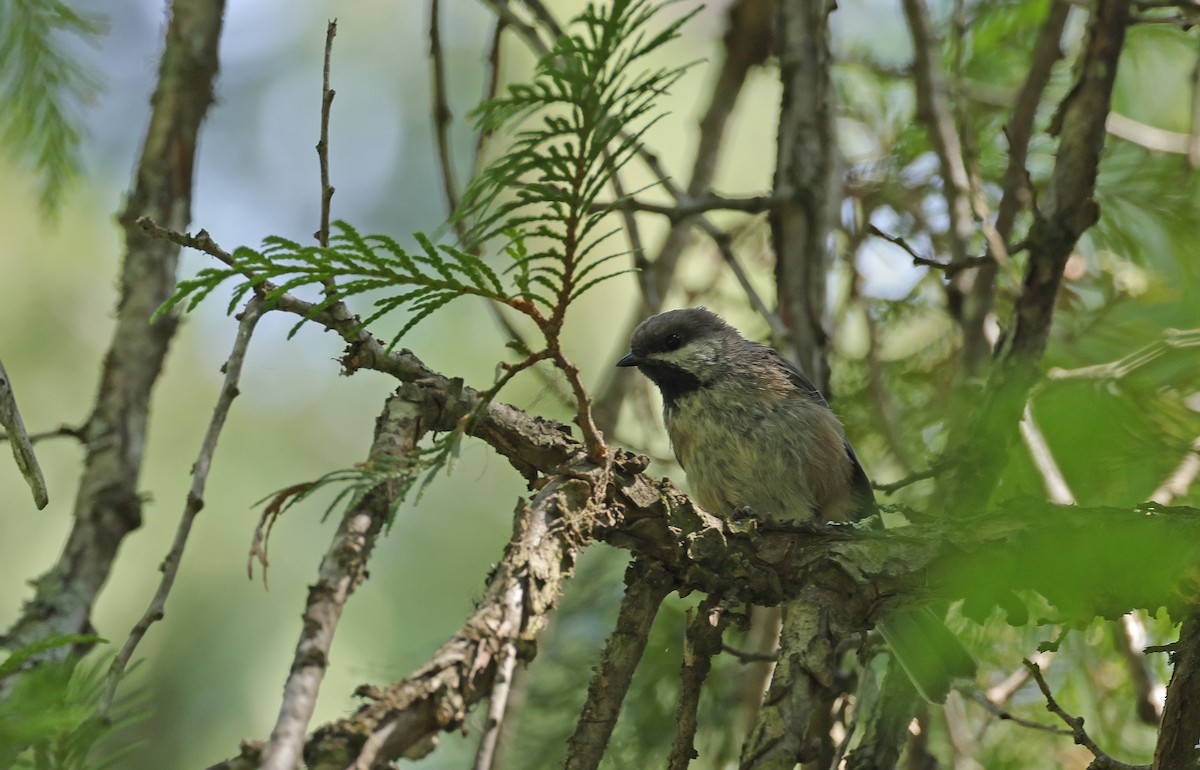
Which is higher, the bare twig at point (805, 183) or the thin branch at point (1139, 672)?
the bare twig at point (805, 183)

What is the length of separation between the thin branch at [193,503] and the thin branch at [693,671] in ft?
3.36

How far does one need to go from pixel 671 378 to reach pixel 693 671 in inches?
90.7

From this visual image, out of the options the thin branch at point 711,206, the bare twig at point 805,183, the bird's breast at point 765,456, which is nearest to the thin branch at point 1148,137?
the bare twig at point 805,183

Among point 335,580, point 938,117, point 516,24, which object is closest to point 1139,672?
point 938,117

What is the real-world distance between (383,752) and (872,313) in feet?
13.5

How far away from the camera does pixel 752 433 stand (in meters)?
4.16

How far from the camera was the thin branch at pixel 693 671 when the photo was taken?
7.09 feet

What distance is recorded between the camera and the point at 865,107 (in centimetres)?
548

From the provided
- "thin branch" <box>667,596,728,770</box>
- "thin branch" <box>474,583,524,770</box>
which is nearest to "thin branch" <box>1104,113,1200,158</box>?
"thin branch" <box>667,596,728,770</box>

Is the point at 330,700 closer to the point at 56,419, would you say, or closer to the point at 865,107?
the point at 56,419

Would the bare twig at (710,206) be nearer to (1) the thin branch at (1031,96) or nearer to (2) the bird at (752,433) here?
(2) the bird at (752,433)

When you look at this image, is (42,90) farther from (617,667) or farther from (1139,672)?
(1139,672)

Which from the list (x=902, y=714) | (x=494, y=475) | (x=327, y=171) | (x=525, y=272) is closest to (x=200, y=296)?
(x=327, y=171)

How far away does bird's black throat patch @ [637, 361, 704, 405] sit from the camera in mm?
4383
